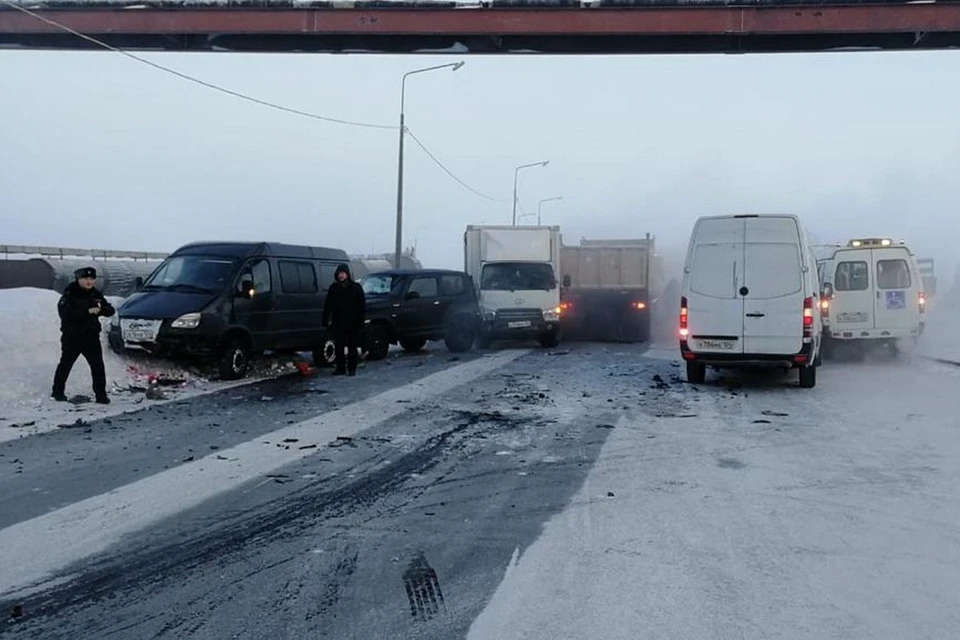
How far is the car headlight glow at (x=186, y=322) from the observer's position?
12.8m

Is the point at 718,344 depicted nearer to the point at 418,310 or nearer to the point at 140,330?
the point at 418,310

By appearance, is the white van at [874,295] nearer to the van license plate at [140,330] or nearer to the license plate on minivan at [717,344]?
the license plate on minivan at [717,344]

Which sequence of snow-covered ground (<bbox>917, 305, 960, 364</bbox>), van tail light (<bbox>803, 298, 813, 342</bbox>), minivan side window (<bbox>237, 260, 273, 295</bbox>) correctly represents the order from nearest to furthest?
van tail light (<bbox>803, 298, 813, 342</bbox>)
minivan side window (<bbox>237, 260, 273, 295</bbox>)
snow-covered ground (<bbox>917, 305, 960, 364</bbox>)

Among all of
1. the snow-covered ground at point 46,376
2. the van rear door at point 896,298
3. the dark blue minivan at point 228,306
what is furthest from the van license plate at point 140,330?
the van rear door at point 896,298

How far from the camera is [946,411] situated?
1120cm

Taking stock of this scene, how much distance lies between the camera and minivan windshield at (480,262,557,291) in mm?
21609

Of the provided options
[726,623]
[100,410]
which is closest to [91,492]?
[100,410]

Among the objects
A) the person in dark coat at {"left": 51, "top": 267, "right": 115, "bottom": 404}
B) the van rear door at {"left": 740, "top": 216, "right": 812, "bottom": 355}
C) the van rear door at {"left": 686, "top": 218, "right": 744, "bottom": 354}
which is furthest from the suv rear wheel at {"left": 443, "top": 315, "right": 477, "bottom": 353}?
the person in dark coat at {"left": 51, "top": 267, "right": 115, "bottom": 404}

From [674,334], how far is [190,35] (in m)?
17.3

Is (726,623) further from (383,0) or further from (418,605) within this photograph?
(383,0)

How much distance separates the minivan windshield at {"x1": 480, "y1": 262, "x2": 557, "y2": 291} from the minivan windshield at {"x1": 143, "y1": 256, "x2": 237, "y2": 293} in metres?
8.74

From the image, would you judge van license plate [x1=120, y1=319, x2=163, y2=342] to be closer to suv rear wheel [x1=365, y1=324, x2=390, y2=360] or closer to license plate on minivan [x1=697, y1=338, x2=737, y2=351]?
suv rear wheel [x1=365, y1=324, x2=390, y2=360]

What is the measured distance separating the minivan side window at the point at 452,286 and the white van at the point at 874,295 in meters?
7.96

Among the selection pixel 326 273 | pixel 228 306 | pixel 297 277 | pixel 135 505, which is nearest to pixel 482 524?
pixel 135 505
